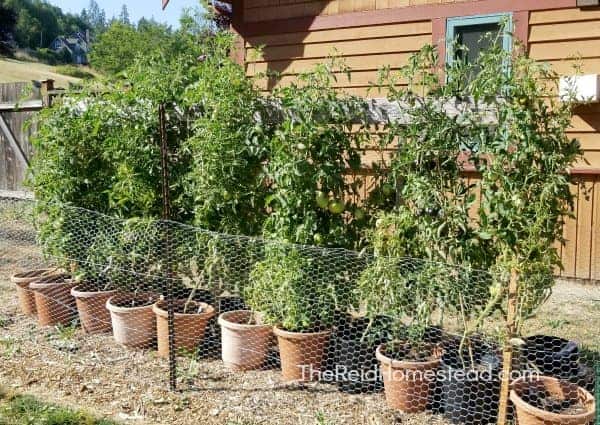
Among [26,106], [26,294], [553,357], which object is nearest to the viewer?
[553,357]

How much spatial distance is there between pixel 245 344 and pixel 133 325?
3.12ft

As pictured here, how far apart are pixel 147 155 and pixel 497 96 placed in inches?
101

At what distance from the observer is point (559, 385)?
3.45 meters

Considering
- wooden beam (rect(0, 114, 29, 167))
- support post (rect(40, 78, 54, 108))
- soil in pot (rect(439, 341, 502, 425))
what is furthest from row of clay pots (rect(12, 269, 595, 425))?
wooden beam (rect(0, 114, 29, 167))

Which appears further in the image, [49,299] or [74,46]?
[74,46]

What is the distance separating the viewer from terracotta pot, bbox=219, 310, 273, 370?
4262mm

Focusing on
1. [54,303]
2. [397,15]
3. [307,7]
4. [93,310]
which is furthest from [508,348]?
[307,7]

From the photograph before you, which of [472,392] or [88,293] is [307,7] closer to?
[88,293]

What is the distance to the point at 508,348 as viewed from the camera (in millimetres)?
3307

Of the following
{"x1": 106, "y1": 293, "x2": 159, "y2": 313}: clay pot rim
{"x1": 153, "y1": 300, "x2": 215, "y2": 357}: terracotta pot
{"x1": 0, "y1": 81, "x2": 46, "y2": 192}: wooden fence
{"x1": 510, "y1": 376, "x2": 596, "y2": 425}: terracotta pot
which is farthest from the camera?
{"x1": 0, "y1": 81, "x2": 46, "y2": 192}: wooden fence

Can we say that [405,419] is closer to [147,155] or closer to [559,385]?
[559,385]

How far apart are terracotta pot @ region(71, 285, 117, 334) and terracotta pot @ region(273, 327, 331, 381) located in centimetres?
160

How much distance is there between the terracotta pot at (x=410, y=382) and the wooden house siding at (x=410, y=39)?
2.25 metres

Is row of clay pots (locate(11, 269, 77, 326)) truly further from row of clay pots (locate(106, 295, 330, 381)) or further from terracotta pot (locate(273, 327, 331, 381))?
terracotta pot (locate(273, 327, 331, 381))
